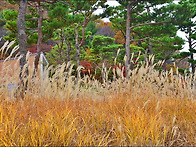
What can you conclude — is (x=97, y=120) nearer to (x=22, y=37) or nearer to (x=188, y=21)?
(x=22, y=37)

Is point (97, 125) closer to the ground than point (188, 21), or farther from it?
closer to the ground

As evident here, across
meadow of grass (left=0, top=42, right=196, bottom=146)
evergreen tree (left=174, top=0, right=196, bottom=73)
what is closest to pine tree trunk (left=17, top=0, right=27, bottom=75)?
meadow of grass (left=0, top=42, right=196, bottom=146)

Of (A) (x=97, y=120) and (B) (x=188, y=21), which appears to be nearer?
(A) (x=97, y=120)

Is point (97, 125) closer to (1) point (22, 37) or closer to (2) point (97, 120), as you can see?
(2) point (97, 120)

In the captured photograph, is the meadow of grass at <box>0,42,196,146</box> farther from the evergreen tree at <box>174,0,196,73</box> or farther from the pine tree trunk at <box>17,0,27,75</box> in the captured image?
the evergreen tree at <box>174,0,196,73</box>

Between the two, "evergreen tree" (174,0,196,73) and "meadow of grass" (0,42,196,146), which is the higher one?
"evergreen tree" (174,0,196,73)

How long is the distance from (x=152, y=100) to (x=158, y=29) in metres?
8.19

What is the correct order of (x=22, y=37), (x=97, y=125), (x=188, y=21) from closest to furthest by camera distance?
1. (x=97, y=125)
2. (x=22, y=37)
3. (x=188, y=21)

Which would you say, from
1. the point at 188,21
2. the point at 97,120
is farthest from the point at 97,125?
the point at 188,21

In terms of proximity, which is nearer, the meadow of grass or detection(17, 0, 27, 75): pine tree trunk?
the meadow of grass

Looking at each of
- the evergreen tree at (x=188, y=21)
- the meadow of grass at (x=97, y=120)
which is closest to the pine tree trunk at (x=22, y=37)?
the meadow of grass at (x=97, y=120)

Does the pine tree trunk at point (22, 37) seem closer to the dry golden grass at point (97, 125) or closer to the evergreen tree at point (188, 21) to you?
the dry golden grass at point (97, 125)

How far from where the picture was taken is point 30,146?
1.58 meters

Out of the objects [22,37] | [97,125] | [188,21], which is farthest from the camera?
[188,21]
